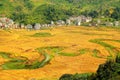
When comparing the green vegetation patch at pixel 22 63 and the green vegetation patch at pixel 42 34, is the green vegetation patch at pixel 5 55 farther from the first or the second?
the green vegetation patch at pixel 42 34

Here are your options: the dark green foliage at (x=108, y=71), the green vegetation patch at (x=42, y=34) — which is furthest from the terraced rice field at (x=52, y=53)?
the dark green foliage at (x=108, y=71)

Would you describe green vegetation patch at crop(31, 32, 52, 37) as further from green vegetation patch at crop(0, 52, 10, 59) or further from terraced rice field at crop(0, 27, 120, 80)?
green vegetation patch at crop(0, 52, 10, 59)

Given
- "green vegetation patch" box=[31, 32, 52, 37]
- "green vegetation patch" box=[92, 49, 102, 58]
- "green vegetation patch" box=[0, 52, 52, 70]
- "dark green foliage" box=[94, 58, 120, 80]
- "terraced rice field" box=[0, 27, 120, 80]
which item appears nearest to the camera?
"dark green foliage" box=[94, 58, 120, 80]

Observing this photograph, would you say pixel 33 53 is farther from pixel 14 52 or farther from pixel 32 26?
pixel 32 26

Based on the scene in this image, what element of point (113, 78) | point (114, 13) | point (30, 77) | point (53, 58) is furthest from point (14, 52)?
point (114, 13)

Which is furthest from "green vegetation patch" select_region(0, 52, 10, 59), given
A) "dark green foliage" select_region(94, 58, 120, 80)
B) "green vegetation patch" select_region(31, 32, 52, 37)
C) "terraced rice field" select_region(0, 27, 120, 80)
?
→ "dark green foliage" select_region(94, 58, 120, 80)

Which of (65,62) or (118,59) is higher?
(118,59)

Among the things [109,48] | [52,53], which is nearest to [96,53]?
[109,48]

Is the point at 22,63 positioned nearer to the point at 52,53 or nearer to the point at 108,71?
the point at 52,53
